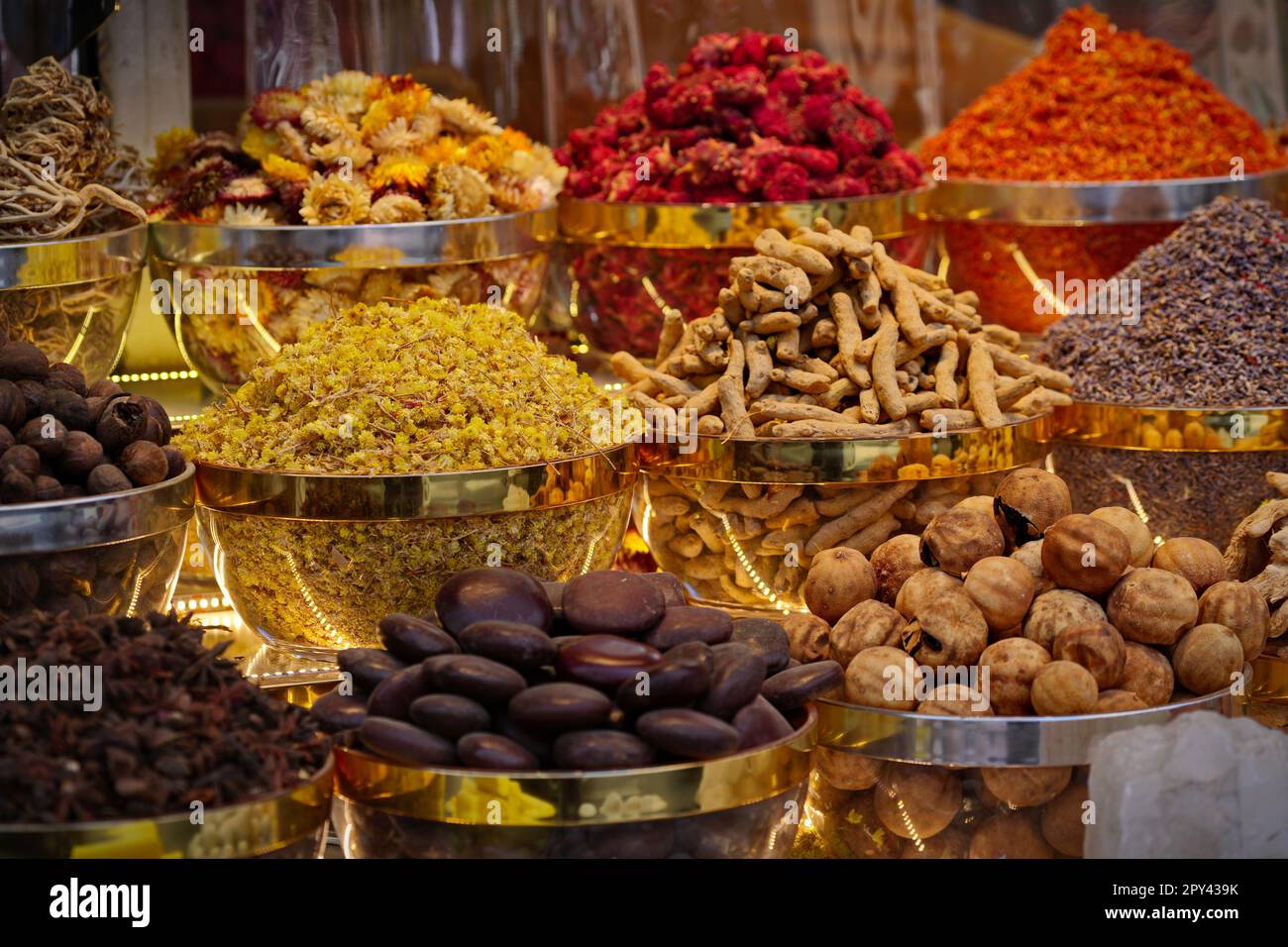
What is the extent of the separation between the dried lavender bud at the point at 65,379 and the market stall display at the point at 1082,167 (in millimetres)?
1464

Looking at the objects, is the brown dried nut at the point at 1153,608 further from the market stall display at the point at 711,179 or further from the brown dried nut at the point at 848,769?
the market stall display at the point at 711,179

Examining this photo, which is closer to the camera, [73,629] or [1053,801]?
[73,629]

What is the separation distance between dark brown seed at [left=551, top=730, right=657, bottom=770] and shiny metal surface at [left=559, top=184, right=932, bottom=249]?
1.06 meters

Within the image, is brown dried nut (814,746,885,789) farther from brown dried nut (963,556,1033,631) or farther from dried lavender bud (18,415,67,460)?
dried lavender bud (18,415,67,460)

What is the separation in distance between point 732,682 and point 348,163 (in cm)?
102

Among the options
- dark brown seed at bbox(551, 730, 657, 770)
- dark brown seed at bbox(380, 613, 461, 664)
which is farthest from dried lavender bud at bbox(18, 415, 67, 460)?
dark brown seed at bbox(551, 730, 657, 770)

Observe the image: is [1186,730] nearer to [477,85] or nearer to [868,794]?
[868,794]

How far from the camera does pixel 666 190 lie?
216 centimetres

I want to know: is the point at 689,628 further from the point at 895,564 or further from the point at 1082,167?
the point at 1082,167

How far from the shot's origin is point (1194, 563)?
1.49m

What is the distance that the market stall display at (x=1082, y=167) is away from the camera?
241cm
